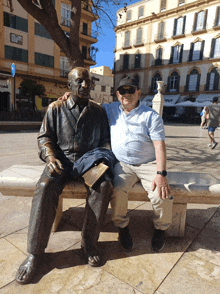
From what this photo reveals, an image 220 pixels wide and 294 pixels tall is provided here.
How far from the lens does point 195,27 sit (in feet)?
91.7

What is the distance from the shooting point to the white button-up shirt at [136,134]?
2217 mm

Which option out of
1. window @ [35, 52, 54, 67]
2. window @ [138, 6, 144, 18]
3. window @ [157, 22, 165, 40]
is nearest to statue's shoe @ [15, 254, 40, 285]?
window @ [35, 52, 54, 67]

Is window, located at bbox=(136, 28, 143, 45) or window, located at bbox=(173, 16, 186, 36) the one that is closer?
window, located at bbox=(173, 16, 186, 36)

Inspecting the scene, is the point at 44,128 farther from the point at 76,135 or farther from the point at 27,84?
the point at 27,84

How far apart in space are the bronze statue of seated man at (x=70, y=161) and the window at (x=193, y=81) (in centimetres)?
2931

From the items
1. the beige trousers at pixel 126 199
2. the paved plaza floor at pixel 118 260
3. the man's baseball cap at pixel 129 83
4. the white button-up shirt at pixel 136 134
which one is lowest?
the paved plaza floor at pixel 118 260

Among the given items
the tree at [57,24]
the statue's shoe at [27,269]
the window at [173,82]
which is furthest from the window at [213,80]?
the statue's shoe at [27,269]

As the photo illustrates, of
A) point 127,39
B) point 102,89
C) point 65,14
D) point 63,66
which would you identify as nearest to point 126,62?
point 127,39

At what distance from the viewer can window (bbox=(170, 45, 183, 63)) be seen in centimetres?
2961

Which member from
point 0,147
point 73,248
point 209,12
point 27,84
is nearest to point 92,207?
point 73,248

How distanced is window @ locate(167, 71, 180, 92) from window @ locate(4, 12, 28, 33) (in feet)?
62.7

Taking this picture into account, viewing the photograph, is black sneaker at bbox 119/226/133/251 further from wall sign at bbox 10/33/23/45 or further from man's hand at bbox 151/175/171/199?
wall sign at bbox 10/33/23/45

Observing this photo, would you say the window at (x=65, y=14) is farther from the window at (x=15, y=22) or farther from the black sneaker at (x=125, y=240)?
the black sneaker at (x=125, y=240)

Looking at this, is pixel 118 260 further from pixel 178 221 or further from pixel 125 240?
pixel 178 221
